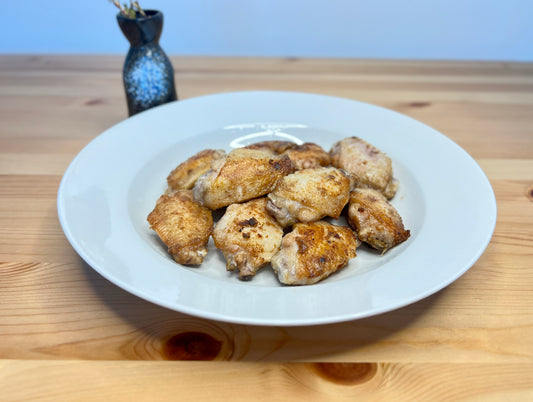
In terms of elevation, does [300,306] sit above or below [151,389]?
above

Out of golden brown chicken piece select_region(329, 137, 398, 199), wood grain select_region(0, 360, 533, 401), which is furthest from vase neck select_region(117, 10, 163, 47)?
wood grain select_region(0, 360, 533, 401)

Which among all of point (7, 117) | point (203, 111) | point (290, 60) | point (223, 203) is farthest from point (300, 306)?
point (290, 60)

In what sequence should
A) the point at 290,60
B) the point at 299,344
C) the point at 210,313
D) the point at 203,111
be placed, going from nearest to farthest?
the point at 210,313
the point at 299,344
the point at 203,111
the point at 290,60

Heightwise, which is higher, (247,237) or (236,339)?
(247,237)

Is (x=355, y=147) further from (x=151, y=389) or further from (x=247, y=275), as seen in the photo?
(x=151, y=389)

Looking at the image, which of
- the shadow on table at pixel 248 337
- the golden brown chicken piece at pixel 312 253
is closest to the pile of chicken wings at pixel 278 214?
the golden brown chicken piece at pixel 312 253

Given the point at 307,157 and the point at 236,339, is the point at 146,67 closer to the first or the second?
the point at 307,157

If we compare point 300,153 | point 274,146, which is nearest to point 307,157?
point 300,153
